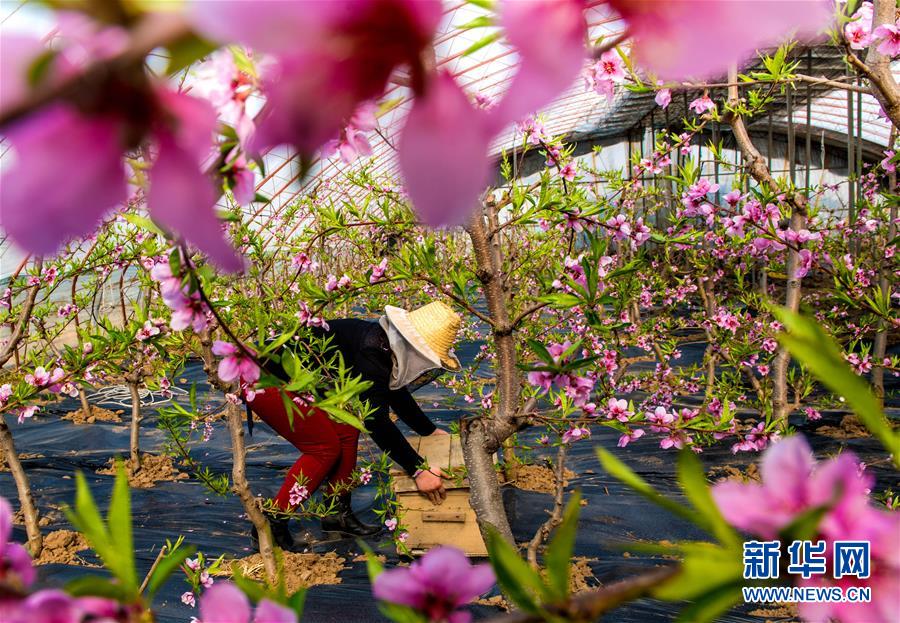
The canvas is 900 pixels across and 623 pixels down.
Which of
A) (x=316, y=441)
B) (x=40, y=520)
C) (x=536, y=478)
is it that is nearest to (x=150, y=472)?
(x=40, y=520)

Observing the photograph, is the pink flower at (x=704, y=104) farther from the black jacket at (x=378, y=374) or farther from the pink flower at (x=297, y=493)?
the pink flower at (x=297, y=493)

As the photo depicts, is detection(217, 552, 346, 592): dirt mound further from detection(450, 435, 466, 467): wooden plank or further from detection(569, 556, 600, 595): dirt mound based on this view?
detection(569, 556, 600, 595): dirt mound

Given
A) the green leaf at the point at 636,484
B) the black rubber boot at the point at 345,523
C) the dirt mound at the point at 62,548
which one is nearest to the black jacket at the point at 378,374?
the black rubber boot at the point at 345,523

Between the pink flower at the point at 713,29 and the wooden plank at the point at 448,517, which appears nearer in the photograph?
the pink flower at the point at 713,29

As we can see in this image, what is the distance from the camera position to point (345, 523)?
3676 millimetres

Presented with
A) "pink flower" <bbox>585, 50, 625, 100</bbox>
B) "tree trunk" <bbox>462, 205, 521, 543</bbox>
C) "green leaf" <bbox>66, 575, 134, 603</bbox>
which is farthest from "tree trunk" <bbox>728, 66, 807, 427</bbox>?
"green leaf" <bbox>66, 575, 134, 603</bbox>

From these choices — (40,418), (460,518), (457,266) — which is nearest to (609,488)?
(460,518)

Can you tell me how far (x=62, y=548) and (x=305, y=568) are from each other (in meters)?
1.31

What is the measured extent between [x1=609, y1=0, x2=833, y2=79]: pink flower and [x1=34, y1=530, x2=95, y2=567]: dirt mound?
3.67 m

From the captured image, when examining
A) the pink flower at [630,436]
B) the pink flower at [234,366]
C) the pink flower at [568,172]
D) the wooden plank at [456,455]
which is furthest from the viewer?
the wooden plank at [456,455]

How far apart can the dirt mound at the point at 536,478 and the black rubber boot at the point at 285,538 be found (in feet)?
4.27

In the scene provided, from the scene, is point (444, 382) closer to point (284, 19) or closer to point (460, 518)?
point (460, 518)

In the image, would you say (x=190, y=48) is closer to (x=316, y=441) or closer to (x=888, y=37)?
(x=888, y=37)

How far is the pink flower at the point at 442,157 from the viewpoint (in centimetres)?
22
